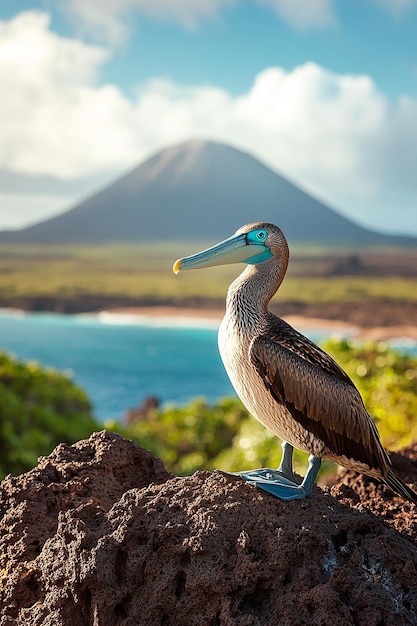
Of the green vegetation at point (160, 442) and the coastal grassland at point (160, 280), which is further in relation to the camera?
the coastal grassland at point (160, 280)

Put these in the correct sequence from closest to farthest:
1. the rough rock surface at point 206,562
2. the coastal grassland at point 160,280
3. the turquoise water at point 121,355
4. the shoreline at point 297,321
A: the rough rock surface at point 206,562 < the turquoise water at point 121,355 < the shoreline at point 297,321 < the coastal grassland at point 160,280

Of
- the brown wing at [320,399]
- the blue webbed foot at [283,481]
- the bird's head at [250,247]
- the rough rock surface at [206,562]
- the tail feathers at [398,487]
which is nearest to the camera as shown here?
the rough rock surface at [206,562]

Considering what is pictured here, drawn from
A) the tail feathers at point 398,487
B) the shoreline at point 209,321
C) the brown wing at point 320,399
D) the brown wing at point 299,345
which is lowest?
the shoreline at point 209,321

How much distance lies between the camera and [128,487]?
3.34 metres

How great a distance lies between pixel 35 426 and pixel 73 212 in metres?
69.5

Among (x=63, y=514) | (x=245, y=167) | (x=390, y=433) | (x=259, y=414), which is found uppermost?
(x=245, y=167)

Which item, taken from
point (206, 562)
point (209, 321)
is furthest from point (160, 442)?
point (209, 321)

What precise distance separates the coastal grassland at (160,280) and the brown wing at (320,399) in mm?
36763

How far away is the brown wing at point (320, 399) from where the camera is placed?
10.2 feet

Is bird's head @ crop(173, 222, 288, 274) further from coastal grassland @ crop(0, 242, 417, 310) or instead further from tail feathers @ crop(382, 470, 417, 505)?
coastal grassland @ crop(0, 242, 417, 310)

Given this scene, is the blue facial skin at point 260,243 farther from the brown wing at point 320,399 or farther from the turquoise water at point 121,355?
the turquoise water at point 121,355

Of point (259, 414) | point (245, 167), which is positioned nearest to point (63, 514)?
point (259, 414)

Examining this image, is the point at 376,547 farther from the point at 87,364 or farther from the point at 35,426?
the point at 87,364

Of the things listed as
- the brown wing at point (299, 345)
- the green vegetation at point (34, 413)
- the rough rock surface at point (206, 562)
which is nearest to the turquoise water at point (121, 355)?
the green vegetation at point (34, 413)
